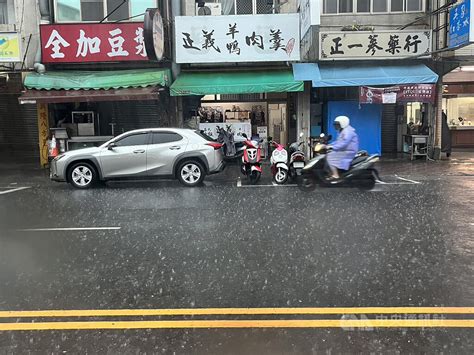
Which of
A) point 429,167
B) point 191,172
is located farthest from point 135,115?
point 429,167

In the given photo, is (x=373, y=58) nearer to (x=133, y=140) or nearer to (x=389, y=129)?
(x=389, y=129)

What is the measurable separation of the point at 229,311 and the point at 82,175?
351 inches

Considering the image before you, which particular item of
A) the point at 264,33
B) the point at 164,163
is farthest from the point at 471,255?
the point at 264,33

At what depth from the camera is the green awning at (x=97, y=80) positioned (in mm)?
15375

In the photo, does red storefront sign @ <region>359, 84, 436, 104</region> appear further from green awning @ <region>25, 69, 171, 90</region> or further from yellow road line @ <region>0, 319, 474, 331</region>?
yellow road line @ <region>0, 319, 474, 331</region>

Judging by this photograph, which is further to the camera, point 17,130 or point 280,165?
point 17,130

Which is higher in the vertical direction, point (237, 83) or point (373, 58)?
point (373, 58)

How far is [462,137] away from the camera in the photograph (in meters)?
21.3

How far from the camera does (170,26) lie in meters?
16.8

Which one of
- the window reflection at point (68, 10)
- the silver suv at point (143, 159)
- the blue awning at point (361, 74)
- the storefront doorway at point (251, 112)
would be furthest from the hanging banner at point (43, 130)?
the blue awning at point (361, 74)

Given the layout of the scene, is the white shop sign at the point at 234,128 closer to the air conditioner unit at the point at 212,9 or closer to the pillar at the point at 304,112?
the pillar at the point at 304,112

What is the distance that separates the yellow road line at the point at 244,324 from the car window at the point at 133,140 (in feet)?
27.6

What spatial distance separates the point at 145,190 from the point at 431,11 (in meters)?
11.3

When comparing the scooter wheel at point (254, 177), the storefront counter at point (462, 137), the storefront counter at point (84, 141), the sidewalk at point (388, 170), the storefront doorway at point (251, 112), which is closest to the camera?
the scooter wheel at point (254, 177)
